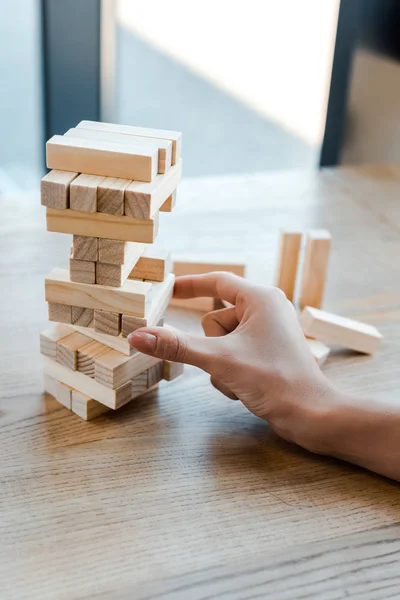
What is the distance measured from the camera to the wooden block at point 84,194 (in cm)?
74

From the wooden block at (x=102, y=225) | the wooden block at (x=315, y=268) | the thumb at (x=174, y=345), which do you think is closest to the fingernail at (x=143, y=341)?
the thumb at (x=174, y=345)

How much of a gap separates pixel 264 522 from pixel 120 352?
26 cm

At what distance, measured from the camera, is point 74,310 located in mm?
839

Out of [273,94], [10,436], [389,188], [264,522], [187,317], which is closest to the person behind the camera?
[264,522]

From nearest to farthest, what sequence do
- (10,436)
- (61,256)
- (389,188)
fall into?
(10,436), (61,256), (389,188)

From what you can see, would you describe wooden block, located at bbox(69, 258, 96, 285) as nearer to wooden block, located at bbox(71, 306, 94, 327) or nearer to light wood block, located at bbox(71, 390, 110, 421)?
wooden block, located at bbox(71, 306, 94, 327)

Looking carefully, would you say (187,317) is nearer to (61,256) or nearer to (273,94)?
(61,256)

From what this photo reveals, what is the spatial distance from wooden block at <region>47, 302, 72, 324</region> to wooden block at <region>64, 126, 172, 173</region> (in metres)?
0.20

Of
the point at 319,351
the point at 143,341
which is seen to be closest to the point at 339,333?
the point at 319,351

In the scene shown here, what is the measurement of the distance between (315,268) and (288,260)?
5cm

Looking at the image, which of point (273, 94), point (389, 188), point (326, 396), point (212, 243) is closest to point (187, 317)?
point (212, 243)

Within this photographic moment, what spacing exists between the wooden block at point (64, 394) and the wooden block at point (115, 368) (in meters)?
0.06

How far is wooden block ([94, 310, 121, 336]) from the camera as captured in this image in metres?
0.83

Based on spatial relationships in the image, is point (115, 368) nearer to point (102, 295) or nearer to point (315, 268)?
point (102, 295)
